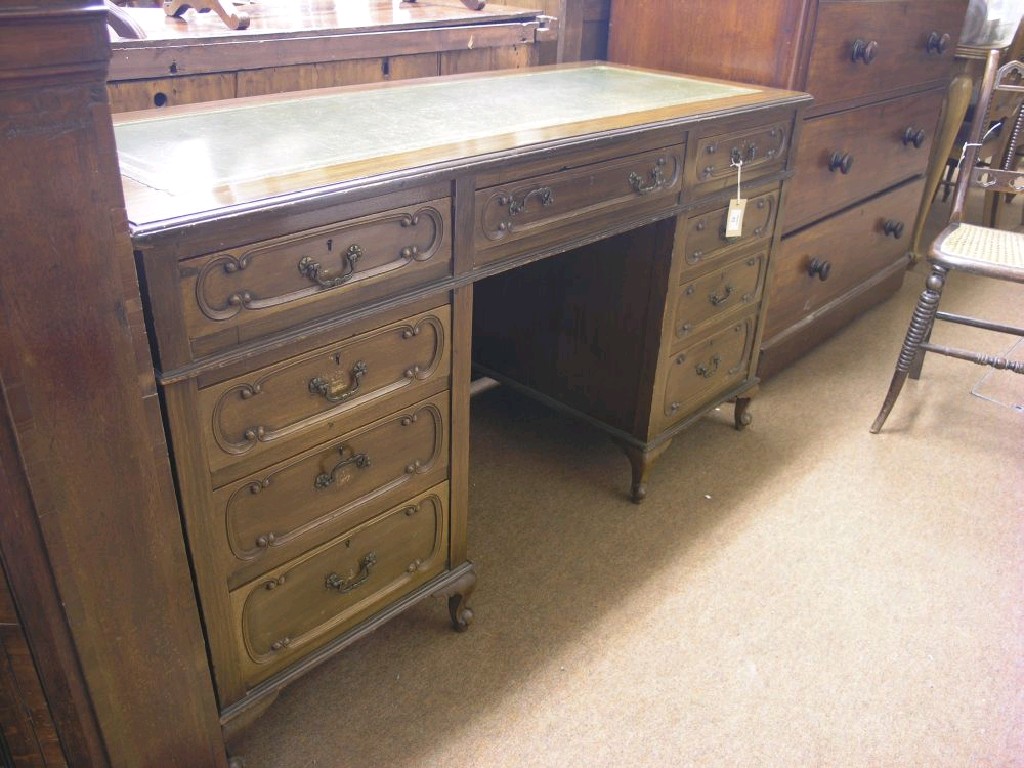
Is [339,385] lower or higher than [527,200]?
lower

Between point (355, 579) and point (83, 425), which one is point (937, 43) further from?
point (83, 425)

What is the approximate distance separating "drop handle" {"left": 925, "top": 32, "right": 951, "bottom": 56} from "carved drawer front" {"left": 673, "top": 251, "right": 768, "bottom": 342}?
100 centimetres

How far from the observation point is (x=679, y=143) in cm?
155

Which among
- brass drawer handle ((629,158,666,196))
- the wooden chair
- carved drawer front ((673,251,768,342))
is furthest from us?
the wooden chair

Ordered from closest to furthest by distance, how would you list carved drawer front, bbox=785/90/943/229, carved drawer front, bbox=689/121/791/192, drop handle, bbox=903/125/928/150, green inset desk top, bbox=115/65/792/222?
green inset desk top, bbox=115/65/792/222, carved drawer front, bbox=689/121/791/192, carved drawer front, bbox=785/90/943/229, drop handle, bbox=903/125/928/150

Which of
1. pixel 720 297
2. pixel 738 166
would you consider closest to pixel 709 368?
pixel 720 297

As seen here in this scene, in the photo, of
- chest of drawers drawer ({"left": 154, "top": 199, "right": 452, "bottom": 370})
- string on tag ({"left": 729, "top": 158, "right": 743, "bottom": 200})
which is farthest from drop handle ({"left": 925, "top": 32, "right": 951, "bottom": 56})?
chest of drawers drawer ({"left": 154, "top": 199, "right": 452, "bottom": 370})

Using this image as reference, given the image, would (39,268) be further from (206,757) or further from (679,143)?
(679,143)

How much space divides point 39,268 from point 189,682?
23.2 inches

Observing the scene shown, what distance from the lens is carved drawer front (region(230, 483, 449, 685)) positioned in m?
1.19

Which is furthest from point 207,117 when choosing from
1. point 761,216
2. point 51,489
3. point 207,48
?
point 761,216

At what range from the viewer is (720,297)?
74.9 inches

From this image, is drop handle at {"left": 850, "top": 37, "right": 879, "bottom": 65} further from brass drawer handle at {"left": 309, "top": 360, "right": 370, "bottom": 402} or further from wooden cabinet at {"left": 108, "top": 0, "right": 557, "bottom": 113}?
brass drawer handle at {"left": 309, "top": 360, "right": 370, "bottom": 402}

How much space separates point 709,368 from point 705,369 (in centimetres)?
2
